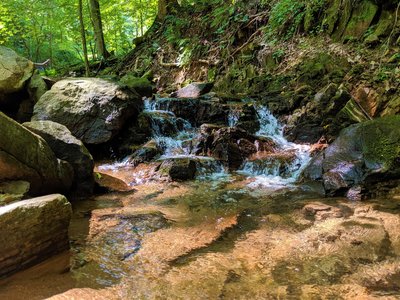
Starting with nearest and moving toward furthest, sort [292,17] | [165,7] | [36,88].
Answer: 1. [36,88]
2. [292,17]
3. [165,7]

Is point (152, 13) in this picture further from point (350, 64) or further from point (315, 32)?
point (350, 64)

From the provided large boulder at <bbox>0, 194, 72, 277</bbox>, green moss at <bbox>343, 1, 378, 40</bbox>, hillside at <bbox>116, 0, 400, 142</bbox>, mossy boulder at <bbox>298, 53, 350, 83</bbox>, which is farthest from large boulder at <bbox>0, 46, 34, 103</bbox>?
green moss at <bbox>343, 1, 378, 40</bbox>

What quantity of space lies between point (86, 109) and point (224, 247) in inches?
227

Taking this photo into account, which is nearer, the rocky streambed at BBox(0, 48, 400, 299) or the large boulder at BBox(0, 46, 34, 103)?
the rocky streambed at BBox(0, 48, 400, 299)

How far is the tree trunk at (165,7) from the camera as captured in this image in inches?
663

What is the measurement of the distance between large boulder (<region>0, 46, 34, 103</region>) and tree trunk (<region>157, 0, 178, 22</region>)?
994cm

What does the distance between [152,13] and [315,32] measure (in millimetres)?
12328

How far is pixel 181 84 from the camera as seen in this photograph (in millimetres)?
13602

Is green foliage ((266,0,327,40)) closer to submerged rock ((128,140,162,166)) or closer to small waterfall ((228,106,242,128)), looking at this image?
small waterfall ((228,106,242,128))

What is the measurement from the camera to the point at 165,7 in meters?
16.8

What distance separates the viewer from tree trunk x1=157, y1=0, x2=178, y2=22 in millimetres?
16828

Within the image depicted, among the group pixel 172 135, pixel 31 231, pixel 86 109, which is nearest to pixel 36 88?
pixel 86 109

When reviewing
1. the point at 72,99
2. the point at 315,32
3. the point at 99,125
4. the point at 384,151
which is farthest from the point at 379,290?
the point at 315,32

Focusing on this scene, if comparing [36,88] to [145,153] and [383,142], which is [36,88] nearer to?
[145,153]
